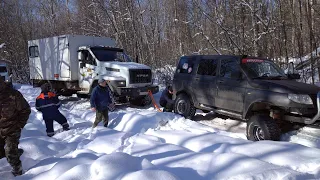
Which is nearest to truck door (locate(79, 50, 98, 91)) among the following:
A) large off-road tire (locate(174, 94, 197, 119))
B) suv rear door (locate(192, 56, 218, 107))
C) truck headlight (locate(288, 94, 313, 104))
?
large off-road tire (locate(174, 94, 197, 119))

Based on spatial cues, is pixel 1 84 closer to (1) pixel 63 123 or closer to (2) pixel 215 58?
(1) pixel 63 123

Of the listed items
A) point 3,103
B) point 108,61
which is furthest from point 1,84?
point 108,61

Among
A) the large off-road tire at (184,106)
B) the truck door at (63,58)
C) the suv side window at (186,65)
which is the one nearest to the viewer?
the large off-road tire at (184,106)

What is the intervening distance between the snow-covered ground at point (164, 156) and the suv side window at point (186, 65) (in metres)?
1.67

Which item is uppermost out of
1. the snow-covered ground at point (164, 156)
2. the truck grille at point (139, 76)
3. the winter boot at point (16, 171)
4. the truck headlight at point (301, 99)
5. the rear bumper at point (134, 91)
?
the truck grille at point (139, 76)

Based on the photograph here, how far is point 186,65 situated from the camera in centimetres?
830

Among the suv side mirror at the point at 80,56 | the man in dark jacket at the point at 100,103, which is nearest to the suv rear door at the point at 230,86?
the man in dark jacket at the point at 100,103

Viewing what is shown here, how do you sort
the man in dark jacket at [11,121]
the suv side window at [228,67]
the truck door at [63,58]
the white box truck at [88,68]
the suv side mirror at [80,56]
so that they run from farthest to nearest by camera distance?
the truck door at [63,58]
the suv side mirror at [80,56]
the white box truck at [88,68]
the suv side window at [228,67]
the man in dark jacket at [11,121]

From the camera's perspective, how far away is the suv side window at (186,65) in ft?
26.7

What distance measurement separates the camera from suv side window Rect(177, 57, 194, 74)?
26.7 feet

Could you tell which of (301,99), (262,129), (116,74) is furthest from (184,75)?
(301,99)

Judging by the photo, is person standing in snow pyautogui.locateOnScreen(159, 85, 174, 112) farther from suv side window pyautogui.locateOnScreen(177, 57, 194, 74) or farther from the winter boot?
the winter boot

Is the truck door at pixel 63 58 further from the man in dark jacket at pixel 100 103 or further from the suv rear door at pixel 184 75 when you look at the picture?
the suv rear door at pixel 184 75

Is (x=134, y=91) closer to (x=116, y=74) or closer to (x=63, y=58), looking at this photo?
(x=116, y=74)
